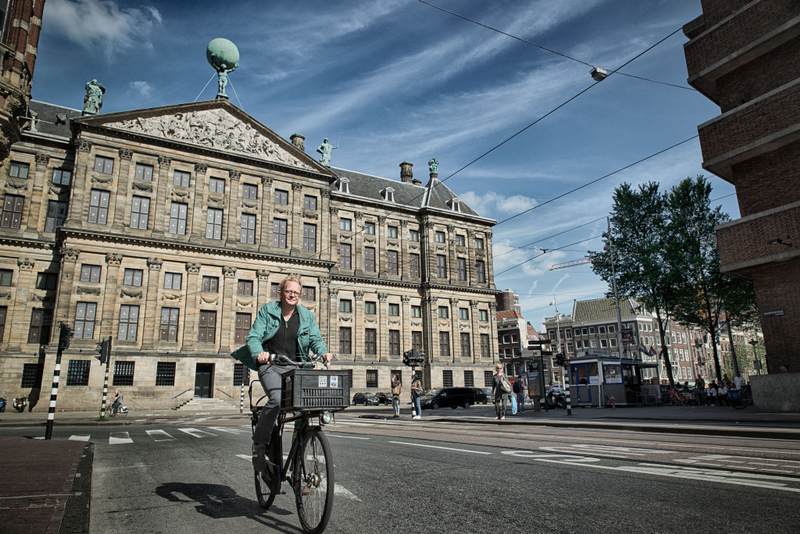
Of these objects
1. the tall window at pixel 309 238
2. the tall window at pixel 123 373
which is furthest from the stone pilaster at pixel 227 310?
the tall window at pixel 309 238

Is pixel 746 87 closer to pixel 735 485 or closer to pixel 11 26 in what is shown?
pixel 735 485

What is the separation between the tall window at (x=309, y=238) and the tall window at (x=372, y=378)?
42.3 feet

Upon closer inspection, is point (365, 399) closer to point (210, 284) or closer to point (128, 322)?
point (210, 284)

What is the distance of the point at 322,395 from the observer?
158 inches

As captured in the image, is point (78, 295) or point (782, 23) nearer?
point (782, 23)

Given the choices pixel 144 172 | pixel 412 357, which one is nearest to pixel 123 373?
pixel 144 172

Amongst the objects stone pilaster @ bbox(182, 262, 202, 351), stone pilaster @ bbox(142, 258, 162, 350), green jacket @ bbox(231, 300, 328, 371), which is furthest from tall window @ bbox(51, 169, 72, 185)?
green jacket @ bbox(231, 300, 328, 371)

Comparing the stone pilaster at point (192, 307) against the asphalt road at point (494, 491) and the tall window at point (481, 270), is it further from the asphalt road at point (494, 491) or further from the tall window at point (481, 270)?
the tall window at point (481, 270)

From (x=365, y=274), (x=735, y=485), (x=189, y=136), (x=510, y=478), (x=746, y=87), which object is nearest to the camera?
(x=735, y=485)

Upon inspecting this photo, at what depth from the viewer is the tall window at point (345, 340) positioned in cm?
4565

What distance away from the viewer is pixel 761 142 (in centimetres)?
1791

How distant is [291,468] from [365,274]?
145ft

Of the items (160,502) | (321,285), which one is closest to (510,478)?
(160,502)

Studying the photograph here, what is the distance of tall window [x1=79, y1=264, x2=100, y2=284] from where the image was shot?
33606mm
